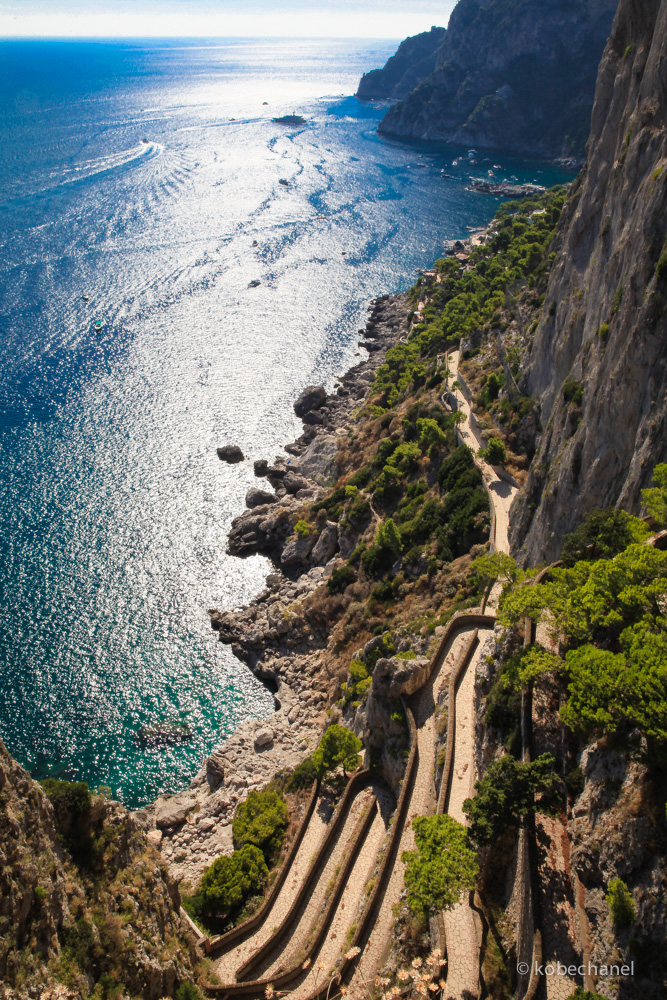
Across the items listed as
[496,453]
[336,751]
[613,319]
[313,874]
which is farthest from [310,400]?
[313,874]

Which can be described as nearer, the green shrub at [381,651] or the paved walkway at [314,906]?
the paved walkway at [314,906]

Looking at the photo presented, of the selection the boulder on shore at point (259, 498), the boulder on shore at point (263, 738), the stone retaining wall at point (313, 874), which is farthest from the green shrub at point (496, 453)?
the boulder on shore at point (259, 498)

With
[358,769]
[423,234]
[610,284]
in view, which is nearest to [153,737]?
[358,769]

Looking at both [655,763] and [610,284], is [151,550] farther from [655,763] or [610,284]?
[655,763]

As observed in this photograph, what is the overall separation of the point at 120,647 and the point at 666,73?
245 ft

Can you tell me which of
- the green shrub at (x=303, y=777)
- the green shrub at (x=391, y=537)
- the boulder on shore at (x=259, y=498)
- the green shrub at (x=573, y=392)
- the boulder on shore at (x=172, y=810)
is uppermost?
the green shrub at (x=573, y=392)

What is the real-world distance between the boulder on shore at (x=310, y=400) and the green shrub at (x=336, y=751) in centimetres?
7490

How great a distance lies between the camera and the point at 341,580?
236 feet

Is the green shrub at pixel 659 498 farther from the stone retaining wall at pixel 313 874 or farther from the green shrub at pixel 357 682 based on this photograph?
the green shrub at pixel 357 682

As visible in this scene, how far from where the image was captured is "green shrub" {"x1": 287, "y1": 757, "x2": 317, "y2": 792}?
165ft

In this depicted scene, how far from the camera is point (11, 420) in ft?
345

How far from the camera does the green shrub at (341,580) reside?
71562 mm

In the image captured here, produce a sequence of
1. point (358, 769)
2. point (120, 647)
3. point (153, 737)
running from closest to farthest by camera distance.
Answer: point (358, 769) < point (153, 737) < point (120, 647)

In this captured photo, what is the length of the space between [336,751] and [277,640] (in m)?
25.9
